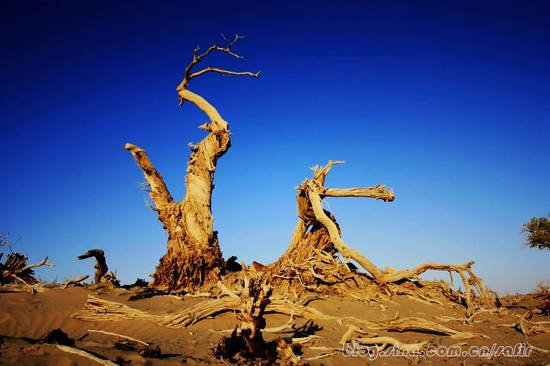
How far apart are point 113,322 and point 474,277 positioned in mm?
7929

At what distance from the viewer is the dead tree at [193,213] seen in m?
8.96

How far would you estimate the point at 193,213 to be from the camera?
939 cm

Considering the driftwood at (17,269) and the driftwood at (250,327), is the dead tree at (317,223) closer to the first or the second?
the driftwood at (250,327)

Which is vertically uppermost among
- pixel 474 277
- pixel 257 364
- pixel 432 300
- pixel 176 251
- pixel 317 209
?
pixel 317 209

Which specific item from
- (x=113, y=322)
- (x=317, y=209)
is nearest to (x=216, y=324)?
(x=113, y=322)

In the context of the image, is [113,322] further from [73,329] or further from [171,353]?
[171,353]

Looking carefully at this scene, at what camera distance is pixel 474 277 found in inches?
335

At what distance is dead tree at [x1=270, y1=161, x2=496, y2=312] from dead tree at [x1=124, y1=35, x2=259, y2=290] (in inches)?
74.7

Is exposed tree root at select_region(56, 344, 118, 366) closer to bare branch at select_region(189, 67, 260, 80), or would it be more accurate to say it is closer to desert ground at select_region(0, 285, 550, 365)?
desert ground at select_region(0, 285, 550, 365)

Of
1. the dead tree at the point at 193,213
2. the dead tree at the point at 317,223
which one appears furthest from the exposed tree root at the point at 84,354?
the dead tree at the point at 317,223

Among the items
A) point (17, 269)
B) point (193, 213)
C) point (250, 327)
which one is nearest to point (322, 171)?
point (193, 213)

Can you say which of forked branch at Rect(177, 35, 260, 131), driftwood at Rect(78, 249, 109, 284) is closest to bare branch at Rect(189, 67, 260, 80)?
forked branch at Rect(177, 35, 260, 131)

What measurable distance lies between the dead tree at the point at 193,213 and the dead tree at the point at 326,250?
1.90 m

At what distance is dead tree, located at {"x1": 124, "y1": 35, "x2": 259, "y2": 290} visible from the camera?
29.4 feet
